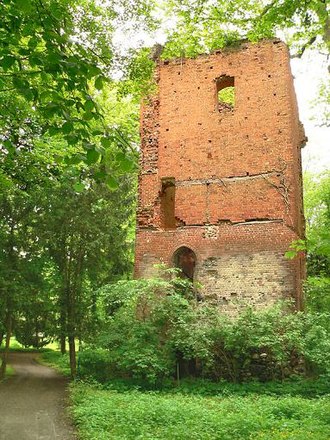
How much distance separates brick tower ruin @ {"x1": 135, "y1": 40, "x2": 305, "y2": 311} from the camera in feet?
44.1

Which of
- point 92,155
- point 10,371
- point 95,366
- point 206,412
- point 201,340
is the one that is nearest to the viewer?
point 92,155

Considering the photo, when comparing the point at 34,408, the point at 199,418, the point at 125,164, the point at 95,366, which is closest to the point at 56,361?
the point at 95,366

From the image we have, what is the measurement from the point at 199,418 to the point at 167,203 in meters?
9.37

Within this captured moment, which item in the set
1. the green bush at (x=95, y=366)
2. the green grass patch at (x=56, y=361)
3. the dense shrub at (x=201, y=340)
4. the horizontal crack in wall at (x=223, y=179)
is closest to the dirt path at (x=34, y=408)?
the green bush at (x=95, y=366)

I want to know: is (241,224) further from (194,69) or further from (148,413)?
(148,413)

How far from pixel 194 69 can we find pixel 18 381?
12363mm

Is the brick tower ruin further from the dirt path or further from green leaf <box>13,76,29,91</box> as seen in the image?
green leaf <box>13,76,29,91</box>

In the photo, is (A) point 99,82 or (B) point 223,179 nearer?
(A) point 99,82

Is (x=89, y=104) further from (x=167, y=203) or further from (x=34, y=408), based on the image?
(x=167, y=203)

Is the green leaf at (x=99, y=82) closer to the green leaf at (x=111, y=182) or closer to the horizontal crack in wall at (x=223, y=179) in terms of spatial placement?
the green leaf at (x=111, y=182)

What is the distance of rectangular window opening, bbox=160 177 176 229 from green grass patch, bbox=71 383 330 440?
6.86m

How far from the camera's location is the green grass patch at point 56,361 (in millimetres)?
18638

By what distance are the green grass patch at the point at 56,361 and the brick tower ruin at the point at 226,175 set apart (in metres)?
6.91

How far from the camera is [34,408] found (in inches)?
421
